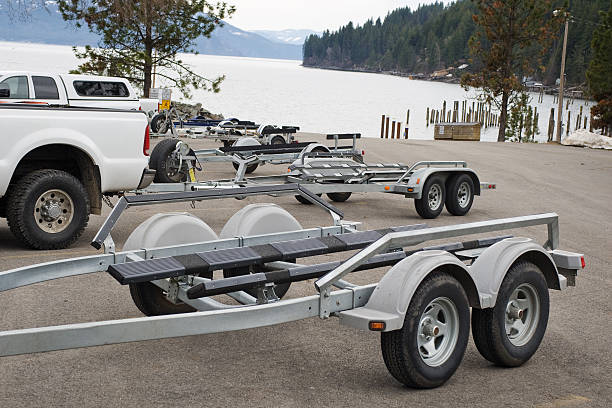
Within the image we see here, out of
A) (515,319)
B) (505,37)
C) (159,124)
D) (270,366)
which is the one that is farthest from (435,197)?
(505,37)

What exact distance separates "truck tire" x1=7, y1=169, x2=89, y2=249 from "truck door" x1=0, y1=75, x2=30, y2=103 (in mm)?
4656

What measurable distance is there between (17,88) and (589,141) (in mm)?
26654

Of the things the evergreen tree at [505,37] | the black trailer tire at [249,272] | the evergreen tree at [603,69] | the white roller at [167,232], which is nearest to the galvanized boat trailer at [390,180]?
the black trailer tire at [249,272]

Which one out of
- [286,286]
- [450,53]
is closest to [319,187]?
[286,286]

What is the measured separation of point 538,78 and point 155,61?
Result: 156 meters

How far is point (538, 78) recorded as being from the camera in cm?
17338

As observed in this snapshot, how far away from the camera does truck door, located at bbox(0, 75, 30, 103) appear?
13172mm

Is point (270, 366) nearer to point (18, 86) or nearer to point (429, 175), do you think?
point (429, 175)

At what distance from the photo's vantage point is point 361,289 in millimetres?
4891

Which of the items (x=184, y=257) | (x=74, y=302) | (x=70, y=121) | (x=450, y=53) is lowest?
(x=74, y=302)

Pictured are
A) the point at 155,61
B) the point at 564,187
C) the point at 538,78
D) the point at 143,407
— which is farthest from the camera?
the point at 538,78

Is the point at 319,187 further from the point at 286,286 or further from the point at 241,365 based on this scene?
the point at 241,365

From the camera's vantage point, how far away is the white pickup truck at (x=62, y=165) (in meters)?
8.80

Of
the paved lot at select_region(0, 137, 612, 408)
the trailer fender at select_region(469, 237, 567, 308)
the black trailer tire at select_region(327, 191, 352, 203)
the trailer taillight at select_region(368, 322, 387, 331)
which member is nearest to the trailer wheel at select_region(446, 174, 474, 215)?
the black trailer tire at select_region(327, 191, 352, 203)
